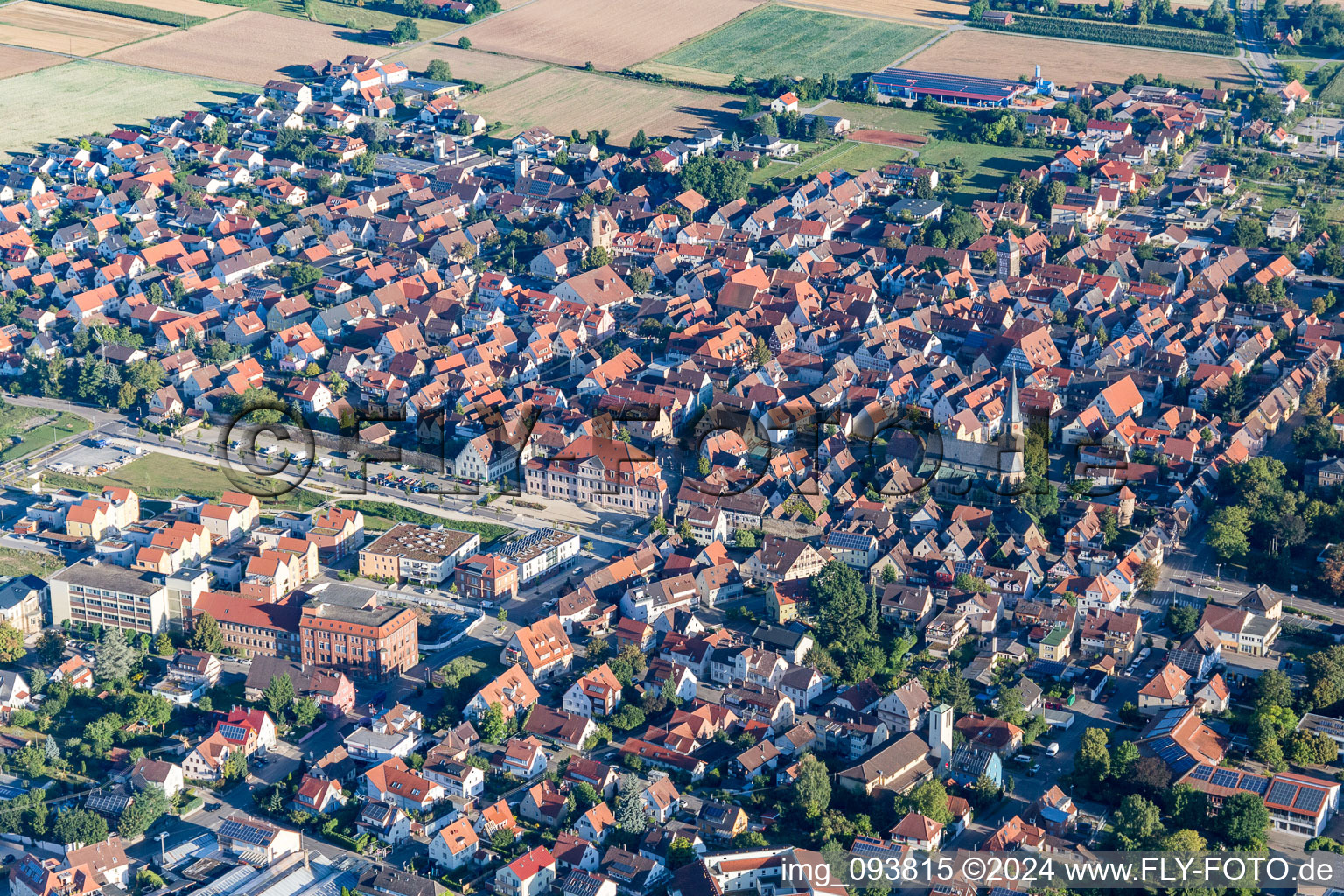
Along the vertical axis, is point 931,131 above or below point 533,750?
above

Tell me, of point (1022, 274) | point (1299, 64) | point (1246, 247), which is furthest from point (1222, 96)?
point (1022, 274)

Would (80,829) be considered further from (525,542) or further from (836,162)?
(836,162)

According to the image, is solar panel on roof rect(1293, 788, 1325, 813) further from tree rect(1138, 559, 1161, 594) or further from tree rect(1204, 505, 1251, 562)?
tree rect(1204, 505, 1251, 562)

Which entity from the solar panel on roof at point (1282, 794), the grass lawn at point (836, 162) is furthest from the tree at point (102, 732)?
the grass lawn at point (836, 162)

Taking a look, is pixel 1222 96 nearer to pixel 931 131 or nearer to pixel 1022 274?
pixel 931 131

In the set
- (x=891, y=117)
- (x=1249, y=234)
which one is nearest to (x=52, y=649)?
(x=1249, y=234)

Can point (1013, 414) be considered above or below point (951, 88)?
below
